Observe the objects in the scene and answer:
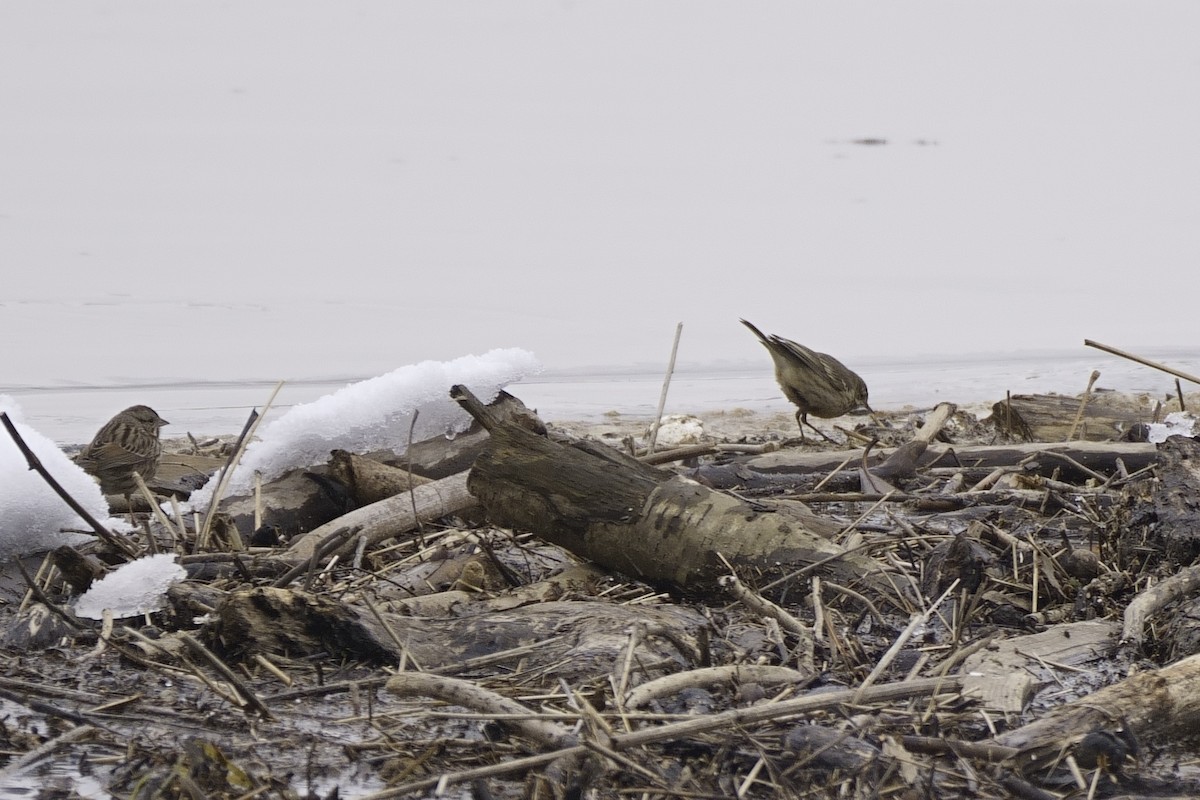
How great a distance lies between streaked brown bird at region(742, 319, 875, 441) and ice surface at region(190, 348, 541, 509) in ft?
11.4

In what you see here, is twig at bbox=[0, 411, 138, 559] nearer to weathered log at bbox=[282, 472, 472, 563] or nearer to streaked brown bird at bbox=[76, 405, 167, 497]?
weathered log at bbox=[282, 472, 472, 563]

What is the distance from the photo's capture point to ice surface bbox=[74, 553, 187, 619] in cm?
327

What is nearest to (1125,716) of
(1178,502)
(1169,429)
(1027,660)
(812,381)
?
(1027,660)

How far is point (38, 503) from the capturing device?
3.73 metres

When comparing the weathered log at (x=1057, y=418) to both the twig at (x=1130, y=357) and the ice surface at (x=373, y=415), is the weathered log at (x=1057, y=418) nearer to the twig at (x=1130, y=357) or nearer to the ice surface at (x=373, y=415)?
the twig at (x=1130, y=357)

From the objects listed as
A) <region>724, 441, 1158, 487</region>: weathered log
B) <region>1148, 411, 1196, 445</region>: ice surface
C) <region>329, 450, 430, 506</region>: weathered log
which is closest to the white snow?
<region>724, 441, 1158, 487</region>: weathered log

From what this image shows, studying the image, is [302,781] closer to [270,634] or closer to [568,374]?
[270,634]

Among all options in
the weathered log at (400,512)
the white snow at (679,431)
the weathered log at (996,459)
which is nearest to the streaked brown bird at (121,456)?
the weathered log at (400,512)

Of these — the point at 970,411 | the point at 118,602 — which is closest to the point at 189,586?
the point at 118,602

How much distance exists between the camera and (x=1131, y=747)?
84.0 inches

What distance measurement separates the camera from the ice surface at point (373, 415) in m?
4.55

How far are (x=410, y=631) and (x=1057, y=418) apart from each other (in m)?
4.82

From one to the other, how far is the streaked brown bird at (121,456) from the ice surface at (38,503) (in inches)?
53.2

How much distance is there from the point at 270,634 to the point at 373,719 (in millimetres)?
571
